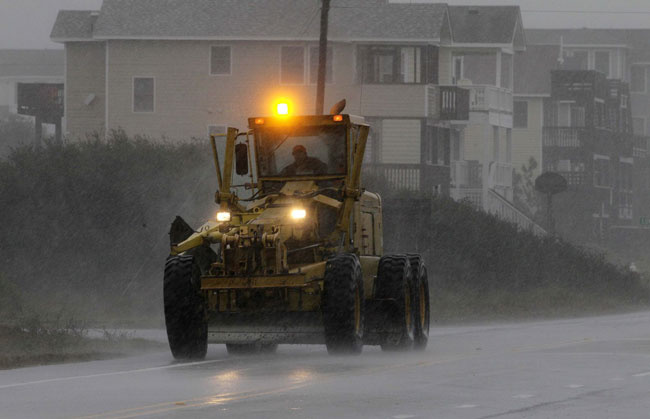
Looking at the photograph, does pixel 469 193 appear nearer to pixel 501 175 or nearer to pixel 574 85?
pixel 501 175

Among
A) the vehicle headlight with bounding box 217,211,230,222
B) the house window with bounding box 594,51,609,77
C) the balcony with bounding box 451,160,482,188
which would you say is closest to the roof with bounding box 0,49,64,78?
the house window with bounding box 594,51,609,77

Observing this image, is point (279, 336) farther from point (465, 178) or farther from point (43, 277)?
point (465, 178)

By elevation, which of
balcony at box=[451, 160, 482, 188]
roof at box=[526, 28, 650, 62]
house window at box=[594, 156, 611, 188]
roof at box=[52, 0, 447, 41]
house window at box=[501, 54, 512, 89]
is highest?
roof at box=[526, 28, 650, 62]

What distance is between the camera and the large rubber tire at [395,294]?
22141 millimetres

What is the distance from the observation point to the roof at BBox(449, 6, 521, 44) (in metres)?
68.8

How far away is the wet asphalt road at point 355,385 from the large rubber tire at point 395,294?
0.38 m

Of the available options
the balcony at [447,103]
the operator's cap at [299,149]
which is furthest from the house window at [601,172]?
the operator's cap at [299,149]

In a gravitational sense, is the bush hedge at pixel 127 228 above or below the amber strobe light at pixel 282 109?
below

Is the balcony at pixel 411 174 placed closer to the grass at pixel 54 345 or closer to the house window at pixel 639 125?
the grass at pixel 54 345

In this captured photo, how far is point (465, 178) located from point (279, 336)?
50.4 metres

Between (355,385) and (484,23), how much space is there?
178 ft

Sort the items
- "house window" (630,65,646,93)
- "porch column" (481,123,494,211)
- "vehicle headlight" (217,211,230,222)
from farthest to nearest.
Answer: "house window" (630,65,646,93)
"porch column" (481,123,494,211)
"vehicle headlight" (217,211,230,222)

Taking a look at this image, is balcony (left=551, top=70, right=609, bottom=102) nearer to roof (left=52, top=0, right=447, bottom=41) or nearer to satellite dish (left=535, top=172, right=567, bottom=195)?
roof (left=52, top=0, right=447, bottom=41)

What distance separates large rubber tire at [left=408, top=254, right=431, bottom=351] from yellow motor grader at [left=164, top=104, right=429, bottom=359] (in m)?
0.01
